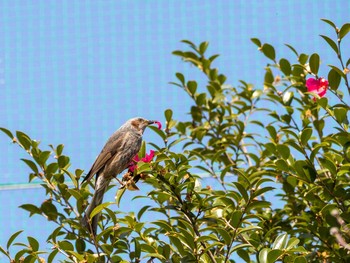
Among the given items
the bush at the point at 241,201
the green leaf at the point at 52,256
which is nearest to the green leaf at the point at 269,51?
the bush at the point at 241,201

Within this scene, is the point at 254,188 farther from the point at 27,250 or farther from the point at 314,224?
the point at 27,250

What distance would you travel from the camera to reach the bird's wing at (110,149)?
413cm

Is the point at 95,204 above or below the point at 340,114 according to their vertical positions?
below

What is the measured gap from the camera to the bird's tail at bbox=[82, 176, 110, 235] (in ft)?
11.3

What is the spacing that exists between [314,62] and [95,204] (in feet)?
4.27

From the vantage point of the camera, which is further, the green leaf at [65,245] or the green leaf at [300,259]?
the green leaf at [65,245]

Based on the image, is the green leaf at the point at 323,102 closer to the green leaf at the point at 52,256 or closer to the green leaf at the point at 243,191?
the green leaf at the point at 243,191

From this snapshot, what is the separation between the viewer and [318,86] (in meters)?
3.82

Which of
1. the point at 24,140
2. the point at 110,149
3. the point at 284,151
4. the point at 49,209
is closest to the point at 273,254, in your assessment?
the point at 284,151

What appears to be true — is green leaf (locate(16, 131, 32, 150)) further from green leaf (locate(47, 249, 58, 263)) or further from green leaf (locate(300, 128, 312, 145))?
green leaf (locate(300, 128, 312, 145))

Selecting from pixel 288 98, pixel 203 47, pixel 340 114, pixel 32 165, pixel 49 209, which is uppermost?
pixel 203 47

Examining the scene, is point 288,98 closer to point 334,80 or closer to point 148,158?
point 334,80

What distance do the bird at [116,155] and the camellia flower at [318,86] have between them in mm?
903

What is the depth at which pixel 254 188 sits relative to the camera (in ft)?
10.7
